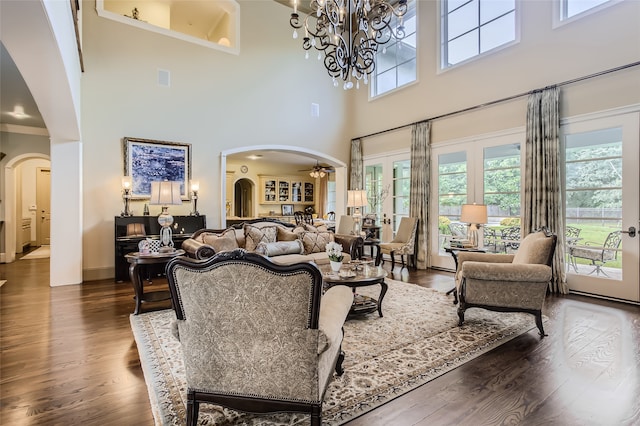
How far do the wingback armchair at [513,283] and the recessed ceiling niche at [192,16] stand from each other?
19.9 ft

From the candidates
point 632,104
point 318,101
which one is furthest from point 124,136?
point 632,104

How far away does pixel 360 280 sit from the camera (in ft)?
10.7

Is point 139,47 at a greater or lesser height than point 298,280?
greater

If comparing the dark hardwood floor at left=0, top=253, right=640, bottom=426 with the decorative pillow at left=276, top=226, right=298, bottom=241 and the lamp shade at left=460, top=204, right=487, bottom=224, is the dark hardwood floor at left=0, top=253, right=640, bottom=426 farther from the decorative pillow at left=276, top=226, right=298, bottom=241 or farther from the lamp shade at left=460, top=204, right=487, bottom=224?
the decorative pillow at left=276, top=226, right=298, bottom=241

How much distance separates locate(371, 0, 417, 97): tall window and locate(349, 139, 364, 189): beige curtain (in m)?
1.22

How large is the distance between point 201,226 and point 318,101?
13.0 feet

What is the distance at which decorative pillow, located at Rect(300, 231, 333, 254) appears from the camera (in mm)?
5320

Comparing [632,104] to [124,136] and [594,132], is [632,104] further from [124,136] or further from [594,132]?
[124,136]

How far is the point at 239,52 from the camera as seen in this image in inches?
260

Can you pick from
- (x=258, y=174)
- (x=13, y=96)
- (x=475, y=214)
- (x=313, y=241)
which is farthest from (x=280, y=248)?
(x=258, y=174)

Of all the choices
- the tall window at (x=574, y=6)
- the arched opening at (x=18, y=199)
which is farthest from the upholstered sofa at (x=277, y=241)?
the arched opening at (x=18, y=199)

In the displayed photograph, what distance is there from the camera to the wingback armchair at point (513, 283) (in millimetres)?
3023

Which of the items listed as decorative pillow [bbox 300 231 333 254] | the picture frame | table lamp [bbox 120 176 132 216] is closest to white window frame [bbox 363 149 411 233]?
decorative pillow [bbox 300 231 333 254]

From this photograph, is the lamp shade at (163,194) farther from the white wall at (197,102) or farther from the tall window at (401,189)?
the tall window at (401,189)
